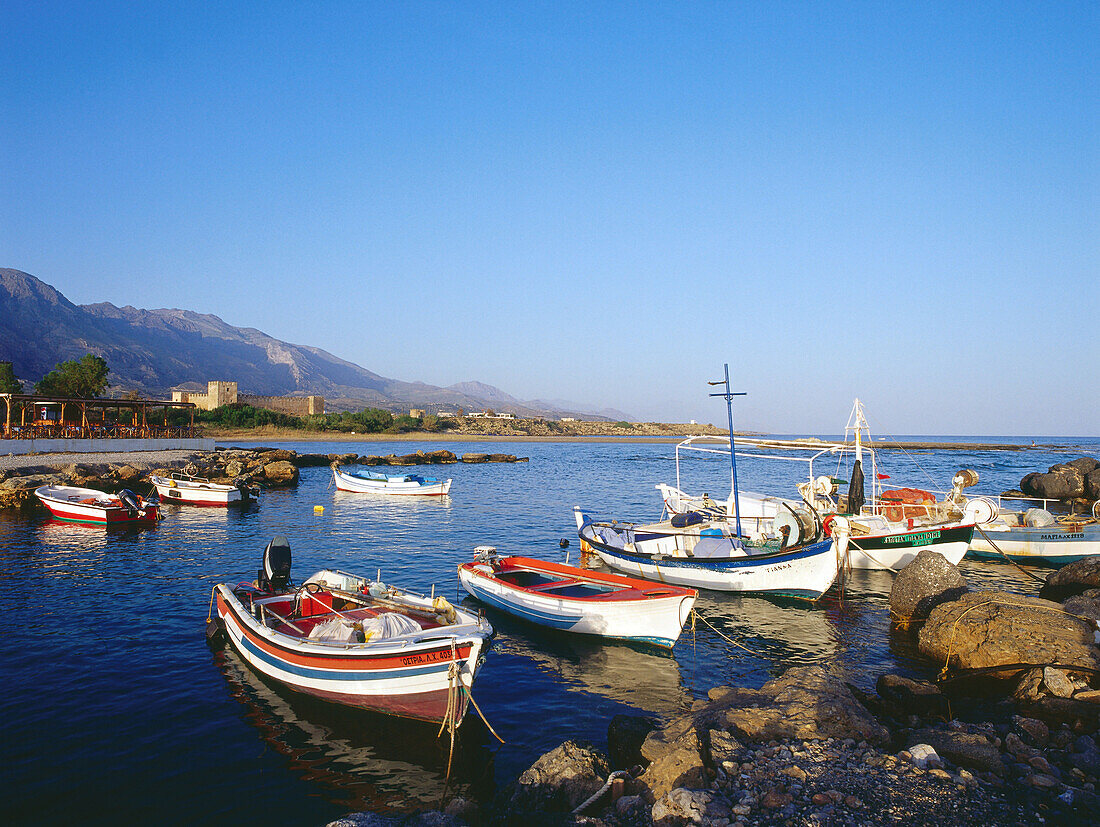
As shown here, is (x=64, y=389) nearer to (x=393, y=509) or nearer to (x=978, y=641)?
(x=393, y=509)

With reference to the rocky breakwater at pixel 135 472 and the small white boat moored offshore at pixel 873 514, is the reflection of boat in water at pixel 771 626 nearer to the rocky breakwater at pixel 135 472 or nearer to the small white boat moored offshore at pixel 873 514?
the small white boat moored offshore at pixel 873 514

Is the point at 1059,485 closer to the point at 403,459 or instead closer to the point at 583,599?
the point at 583,599

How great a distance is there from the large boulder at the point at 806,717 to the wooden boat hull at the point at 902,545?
15145 millimetres

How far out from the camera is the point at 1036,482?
43906mm

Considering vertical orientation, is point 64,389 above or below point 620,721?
above

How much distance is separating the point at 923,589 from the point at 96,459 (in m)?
50.3

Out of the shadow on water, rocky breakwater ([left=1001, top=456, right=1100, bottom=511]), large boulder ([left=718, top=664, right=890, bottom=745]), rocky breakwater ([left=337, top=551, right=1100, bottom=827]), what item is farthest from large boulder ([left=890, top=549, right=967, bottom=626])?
rocky breakwater ([left=1001, top=456, right=1100, bottom=511])

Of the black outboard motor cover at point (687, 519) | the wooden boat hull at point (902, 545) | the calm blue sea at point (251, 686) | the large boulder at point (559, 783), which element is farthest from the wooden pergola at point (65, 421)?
the wooden boat hull at point (902, 545)

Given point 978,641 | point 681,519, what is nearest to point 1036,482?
point 681,519

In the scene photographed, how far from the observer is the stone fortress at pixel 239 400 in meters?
130

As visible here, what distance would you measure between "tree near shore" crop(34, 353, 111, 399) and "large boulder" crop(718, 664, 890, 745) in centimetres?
7528

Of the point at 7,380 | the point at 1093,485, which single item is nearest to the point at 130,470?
the point at 7,380

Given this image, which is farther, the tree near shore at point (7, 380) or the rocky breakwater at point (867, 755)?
the tree near shore at point (7, 380)

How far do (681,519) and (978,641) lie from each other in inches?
460
